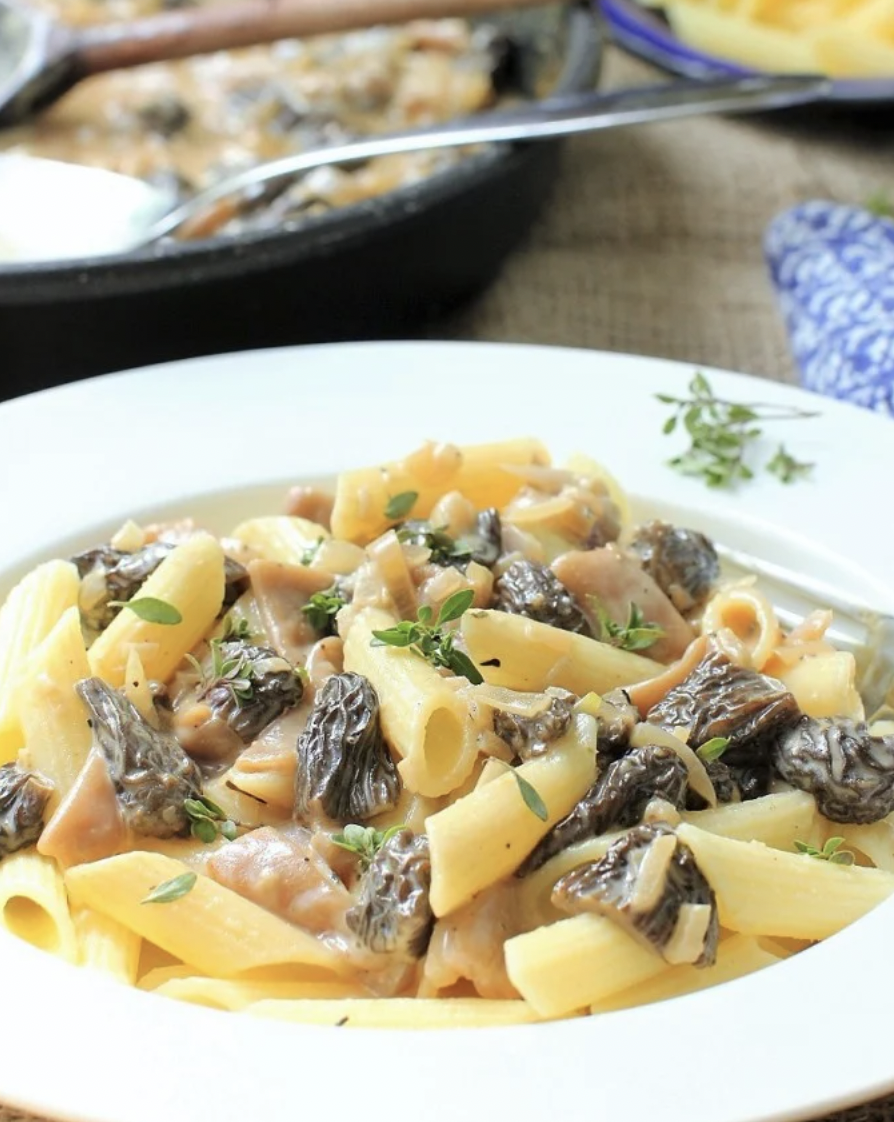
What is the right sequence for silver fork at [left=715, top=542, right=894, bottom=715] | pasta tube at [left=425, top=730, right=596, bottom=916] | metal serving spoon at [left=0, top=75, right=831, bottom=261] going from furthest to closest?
metal serving spoon at [left=0, top=75, right=831, bottom=261] < silver fork at [left=715, top=542, right=894, bottom=715] < pasta tube at [left=425, top=730, right=596, bottom=916]

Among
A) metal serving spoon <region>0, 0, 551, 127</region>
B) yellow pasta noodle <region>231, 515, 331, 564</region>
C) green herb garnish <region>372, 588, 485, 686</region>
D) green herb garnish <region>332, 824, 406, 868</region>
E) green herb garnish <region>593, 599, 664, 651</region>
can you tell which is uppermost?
metal serving spoon <region>0, 0, 551, 127</region>

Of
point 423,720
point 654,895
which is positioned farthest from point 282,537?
point 654,895

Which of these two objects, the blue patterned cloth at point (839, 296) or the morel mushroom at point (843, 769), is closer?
the morel mushroom at point (843, 769)

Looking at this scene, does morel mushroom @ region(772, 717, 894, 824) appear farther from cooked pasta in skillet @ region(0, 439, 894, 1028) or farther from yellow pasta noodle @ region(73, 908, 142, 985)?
yellow pasta noodle @ region(73, 908, 142, 985)

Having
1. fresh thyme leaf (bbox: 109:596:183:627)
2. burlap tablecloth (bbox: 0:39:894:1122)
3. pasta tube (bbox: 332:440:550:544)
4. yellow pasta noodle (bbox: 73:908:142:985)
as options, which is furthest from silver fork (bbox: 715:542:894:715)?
burlap tablecloth (bbox: 0:39:894:1122)

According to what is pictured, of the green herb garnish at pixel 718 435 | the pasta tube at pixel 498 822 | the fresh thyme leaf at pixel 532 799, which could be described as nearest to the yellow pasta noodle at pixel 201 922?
the pasta tube at pixel 498 822

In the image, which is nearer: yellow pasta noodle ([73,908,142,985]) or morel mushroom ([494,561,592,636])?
yellow pasta noodle ([73,908,142,985])

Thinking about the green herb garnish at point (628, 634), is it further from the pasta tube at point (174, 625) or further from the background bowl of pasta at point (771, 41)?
the background bowl of pasta at point (771, 41)
